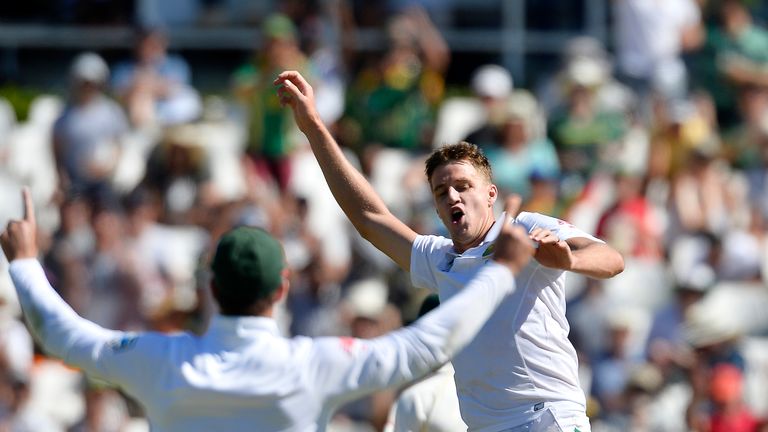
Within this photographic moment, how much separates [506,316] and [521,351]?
0.14m

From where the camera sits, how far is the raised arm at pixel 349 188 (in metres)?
6.01

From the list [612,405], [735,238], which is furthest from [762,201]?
[612,405]

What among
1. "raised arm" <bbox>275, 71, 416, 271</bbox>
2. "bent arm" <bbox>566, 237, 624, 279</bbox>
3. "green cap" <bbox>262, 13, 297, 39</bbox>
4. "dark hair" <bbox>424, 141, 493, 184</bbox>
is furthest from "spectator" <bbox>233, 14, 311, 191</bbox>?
"bent arm" <bbox>566, 237, 624, 279</bbox>

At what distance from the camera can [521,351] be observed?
5590 millimetres

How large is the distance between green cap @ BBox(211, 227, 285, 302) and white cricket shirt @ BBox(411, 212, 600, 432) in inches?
43.5

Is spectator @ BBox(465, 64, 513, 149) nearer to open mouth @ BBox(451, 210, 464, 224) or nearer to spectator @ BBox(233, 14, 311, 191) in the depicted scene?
spectator @ BBox(233, 14, 311, 191)

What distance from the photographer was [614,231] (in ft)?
38.7

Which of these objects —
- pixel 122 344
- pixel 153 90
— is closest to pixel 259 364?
pixel 122 344

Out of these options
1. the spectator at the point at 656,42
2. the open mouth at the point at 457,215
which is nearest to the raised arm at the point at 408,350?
the open mouth at the point at 457,215

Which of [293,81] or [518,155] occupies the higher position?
[293,81]

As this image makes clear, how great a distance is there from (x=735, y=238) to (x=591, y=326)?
1.45 meters

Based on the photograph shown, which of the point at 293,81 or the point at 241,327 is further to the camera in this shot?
the point at 293,81

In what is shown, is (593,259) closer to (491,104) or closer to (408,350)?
(408,350)

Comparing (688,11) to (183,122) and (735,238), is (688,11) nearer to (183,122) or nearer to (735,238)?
(735,238)
